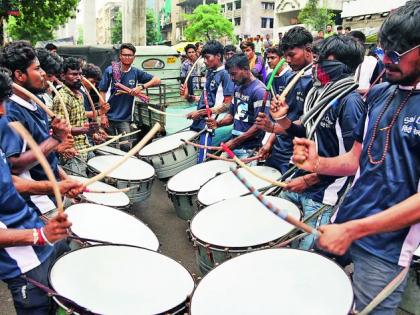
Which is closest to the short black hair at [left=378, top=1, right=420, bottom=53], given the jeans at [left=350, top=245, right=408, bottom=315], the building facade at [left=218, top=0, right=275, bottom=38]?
the jeans at [left=350, top=245, right=408, bottom=315]

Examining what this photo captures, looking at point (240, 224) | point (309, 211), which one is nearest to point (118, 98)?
point (240, 224)

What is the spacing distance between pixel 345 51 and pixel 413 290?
1.60 m

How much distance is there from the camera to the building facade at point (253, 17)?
5600cm

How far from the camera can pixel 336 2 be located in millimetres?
41375

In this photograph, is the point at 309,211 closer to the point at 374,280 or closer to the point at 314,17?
the point at 374,280

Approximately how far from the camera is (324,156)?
300 centimetres

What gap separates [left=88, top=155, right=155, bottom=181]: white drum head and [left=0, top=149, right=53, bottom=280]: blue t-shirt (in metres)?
2.50

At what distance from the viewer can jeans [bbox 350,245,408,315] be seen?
1995 millimetres

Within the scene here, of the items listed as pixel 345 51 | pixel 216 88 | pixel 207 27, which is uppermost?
pixel 207 27

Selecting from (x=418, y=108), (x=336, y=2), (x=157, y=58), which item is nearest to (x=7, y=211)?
(x=418, y=108)

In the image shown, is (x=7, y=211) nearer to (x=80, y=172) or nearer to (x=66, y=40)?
(x=80, y=172)

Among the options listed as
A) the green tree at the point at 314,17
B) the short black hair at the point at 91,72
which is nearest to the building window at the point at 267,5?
the green tree at the point at 314,17

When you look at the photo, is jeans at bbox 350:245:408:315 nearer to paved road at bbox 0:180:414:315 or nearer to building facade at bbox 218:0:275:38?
paved road at bbox 0:180:414:315

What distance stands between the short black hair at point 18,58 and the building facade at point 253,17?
53485 millimetres
